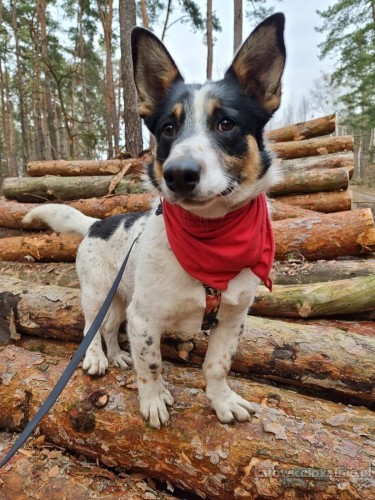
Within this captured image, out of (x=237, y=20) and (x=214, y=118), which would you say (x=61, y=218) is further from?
(x=237, y=20)

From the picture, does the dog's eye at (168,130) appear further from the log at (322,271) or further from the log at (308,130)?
the log at (308,130)

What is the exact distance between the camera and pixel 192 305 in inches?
91.3

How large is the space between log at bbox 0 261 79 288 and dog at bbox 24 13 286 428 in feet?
10.8

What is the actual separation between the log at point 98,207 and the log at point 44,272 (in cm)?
82

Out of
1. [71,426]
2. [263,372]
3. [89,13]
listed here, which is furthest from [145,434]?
[89,13]

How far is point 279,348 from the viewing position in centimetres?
315

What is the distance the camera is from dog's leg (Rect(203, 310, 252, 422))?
256cm

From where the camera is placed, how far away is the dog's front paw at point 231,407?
2439 mm

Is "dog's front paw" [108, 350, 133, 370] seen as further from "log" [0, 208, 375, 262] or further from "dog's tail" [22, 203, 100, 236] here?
"log" [0, 208, 375, 262]

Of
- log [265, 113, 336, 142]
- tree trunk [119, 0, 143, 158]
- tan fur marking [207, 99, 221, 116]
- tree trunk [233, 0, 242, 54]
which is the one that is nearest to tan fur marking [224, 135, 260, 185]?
tan fur marking [207, 99, 221, 116]

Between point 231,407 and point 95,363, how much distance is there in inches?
47.6

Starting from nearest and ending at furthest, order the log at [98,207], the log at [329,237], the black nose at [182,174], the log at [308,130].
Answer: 1. the black nose at [182,174]
2. the log at [329,237]
3. the log at [98,207]
4. the log at [308,130]

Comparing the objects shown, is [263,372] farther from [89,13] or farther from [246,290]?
[89,13]

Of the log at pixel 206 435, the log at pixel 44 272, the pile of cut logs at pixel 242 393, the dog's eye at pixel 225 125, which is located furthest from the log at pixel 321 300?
the log at pixel 44 272
